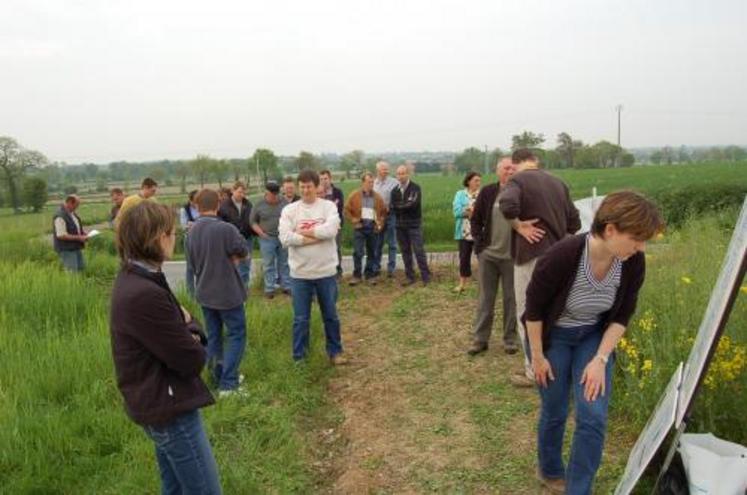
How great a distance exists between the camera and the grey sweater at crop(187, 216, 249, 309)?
4.90 meters

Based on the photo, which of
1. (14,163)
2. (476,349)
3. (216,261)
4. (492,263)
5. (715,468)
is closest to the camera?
(715,468)

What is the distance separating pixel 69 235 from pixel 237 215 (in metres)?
2.65

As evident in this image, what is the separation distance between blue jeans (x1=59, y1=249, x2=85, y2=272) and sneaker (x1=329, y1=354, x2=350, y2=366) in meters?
5.74

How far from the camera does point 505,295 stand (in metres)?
5.61

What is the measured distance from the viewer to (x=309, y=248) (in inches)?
211

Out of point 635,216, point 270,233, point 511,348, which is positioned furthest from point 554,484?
point 270,233

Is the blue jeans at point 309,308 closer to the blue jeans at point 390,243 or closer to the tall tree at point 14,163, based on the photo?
the blue jeans at point 390,243

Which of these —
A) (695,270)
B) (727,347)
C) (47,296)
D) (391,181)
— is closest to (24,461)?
(47,296)

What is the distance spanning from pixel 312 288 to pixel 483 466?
2.42m

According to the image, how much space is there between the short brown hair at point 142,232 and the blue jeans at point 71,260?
7.94 metres

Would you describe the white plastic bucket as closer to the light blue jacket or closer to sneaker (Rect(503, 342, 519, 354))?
sneaker (Rect(503, 342, 519, 354))

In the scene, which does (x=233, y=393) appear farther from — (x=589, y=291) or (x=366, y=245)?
(x=366, y=245)

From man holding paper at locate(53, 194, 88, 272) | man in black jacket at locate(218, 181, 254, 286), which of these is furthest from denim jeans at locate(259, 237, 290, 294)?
man holding paper at locate(53, 194, 88, 272)

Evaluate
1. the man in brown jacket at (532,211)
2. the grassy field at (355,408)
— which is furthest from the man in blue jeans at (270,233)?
the man in brown jacket at (532,211)
